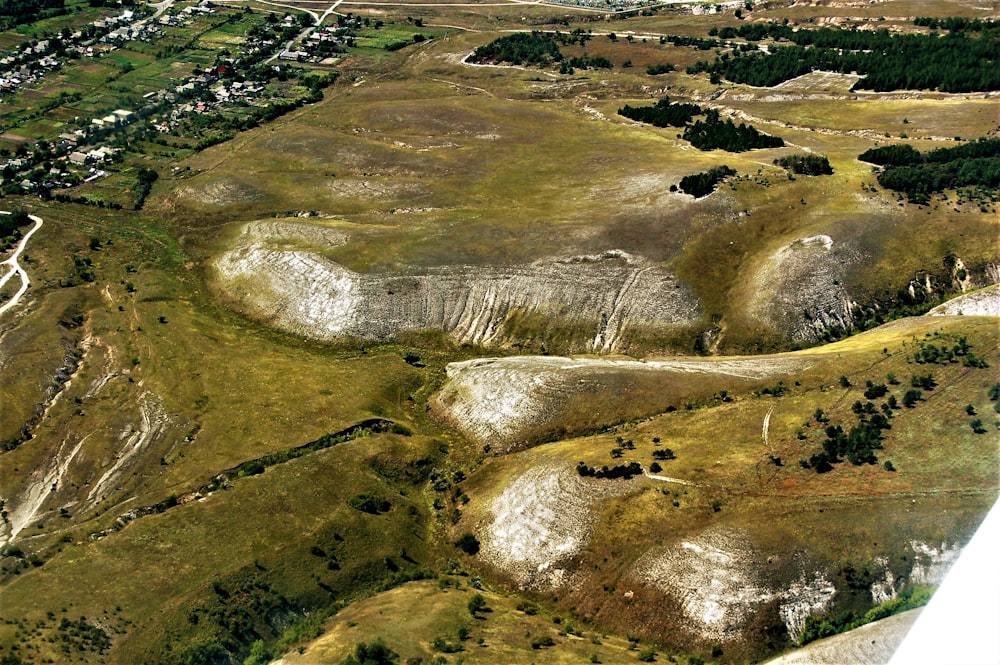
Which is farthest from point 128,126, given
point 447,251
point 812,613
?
point 812,613

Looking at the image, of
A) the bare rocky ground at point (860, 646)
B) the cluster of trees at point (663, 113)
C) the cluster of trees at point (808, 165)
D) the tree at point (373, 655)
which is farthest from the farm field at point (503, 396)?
the cluster of trees at point (663, 113)

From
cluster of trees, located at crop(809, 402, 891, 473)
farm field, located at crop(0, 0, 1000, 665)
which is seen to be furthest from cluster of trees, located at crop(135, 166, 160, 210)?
cluster of trees, located at crop(809, 402, 891, 473)

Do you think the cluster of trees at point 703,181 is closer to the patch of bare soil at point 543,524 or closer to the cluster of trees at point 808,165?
the cluster of trees at point 808,165

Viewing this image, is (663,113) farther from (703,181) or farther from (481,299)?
(481,299)

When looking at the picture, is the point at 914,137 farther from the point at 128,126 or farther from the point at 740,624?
the point at 128,126

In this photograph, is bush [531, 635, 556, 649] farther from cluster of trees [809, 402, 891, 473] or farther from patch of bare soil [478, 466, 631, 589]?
cluster of trees [809, 402, 891, 473]
